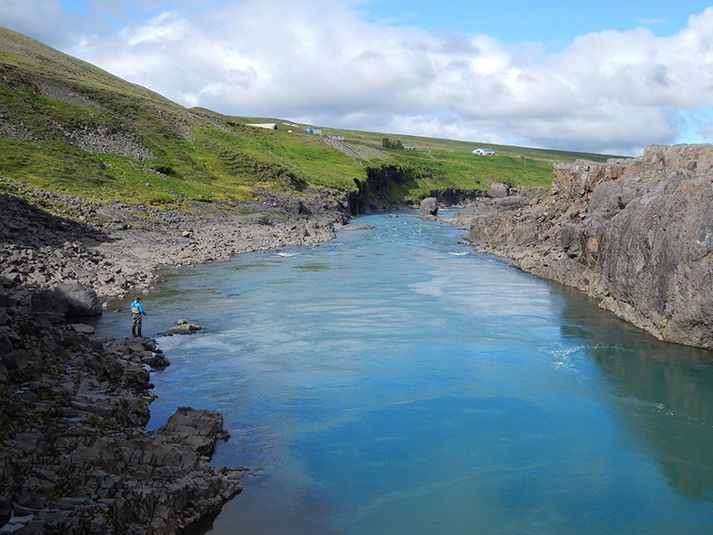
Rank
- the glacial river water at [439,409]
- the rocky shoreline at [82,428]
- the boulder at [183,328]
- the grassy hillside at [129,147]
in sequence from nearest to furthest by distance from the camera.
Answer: the rocky shoreline at [82,428] < the glacial river water at [439,409] < the boulder at [183,328] < the grassy hillside at [129,147]

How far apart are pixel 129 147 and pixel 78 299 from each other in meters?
75.7

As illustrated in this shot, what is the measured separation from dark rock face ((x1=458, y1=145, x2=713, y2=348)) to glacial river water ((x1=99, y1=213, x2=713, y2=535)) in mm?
1867

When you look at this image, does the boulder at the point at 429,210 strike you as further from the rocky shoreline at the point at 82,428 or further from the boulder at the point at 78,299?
the boulder at the point at 78,299

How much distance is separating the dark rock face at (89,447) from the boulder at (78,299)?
9.15 m

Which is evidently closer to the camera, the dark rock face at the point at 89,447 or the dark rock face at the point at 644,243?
the dark rock face at the point at 89,447

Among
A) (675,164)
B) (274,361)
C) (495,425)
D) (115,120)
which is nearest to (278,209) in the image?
(115,120)

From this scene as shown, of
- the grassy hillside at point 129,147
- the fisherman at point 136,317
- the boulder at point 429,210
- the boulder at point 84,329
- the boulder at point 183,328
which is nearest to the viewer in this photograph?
the boulder at point 84,329

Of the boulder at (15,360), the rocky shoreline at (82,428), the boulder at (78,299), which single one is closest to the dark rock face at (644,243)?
the rocky shoreline at (82,428)

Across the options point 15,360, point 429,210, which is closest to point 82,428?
point 15,360

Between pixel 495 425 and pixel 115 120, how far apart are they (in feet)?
344

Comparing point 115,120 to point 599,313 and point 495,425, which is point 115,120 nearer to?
point 599,313

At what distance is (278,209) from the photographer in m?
99.1

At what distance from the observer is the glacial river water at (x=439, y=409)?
65.1 feet

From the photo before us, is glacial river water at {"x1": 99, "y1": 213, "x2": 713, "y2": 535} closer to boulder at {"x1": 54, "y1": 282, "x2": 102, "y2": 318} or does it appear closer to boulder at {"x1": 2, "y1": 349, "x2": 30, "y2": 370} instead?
boulder at {"x1": 54, "y1": 282, "x2": 102, "y2": 318}
